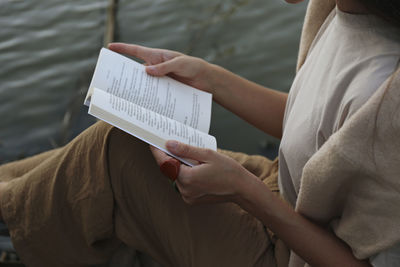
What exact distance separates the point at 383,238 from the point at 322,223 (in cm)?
19

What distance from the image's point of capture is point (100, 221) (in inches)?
53.5

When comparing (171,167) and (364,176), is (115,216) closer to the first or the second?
(171,167)

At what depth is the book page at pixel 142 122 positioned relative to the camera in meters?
1.15

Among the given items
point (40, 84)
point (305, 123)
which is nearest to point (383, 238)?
point (305, 123)

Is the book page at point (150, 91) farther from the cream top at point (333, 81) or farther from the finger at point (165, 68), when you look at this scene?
the cream top at point (333, 81)

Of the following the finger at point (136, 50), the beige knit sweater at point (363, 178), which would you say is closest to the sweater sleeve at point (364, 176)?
the beige knit sweater at point (363, 178)

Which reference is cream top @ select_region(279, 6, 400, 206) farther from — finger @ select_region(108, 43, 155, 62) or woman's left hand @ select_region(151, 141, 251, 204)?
finger @ select_region(108, 43, 155, 62)

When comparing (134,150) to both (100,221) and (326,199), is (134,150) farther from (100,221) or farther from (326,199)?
(326,199)

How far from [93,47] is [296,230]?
8.55 ft

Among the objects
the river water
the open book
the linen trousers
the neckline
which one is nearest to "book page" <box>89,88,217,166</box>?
the open book

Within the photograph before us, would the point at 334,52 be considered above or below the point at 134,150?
above

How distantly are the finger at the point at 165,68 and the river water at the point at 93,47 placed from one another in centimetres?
142

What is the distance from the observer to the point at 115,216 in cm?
139

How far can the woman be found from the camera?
105 centimetres
